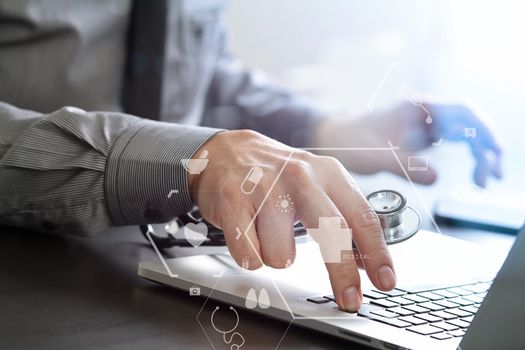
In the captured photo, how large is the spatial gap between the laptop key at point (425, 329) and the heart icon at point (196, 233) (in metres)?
0.17

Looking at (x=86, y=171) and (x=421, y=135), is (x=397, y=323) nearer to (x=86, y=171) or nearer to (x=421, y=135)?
(x=421, y=135)

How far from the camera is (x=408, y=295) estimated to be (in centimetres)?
39

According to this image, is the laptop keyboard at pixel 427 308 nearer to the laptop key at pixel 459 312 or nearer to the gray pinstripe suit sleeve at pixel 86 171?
the laptop key at pixel 459 312

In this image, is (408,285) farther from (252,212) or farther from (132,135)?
(132,135)

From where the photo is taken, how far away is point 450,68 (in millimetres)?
429

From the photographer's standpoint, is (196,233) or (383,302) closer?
(383,302)

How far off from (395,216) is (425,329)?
6 cm

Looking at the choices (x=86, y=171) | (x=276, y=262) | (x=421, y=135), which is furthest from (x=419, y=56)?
(x=86, y=171)

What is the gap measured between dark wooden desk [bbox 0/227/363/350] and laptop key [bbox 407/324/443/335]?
30 millimetres

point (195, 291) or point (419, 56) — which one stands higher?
point (419, 56)

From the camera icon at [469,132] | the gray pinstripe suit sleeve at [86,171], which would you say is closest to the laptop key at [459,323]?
the camera icon at [469,132]

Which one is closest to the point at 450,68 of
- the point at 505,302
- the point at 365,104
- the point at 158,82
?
the point at 365,104

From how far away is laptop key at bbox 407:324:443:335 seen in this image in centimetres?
35

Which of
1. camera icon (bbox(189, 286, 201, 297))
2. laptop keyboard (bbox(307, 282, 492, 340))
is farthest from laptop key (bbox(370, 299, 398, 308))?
camera icon (bbox(189, 286, 201, 297))
